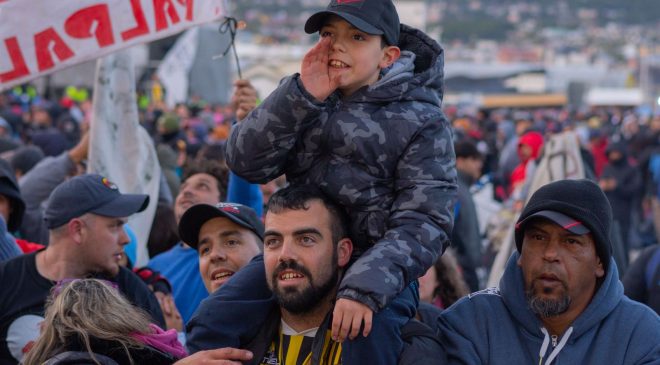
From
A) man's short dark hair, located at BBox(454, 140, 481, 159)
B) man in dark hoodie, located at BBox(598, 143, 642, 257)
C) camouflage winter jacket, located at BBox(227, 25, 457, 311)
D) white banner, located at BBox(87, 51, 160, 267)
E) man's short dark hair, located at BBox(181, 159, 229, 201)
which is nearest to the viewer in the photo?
camouflage winter jacket, located at BBox(227, 25, 457, 311)

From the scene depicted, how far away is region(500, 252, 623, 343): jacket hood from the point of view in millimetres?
4062

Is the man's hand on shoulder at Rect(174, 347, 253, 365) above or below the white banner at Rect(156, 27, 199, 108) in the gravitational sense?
above

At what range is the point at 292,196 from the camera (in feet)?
13.1

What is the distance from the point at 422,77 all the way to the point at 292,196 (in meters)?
0.61

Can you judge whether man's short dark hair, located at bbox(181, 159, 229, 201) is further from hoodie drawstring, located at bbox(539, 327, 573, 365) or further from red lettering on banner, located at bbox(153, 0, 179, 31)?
hoodie drawstring, located at bbox(539, 327, 573, 365)

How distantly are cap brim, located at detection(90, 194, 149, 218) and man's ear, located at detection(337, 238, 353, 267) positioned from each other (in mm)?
1884

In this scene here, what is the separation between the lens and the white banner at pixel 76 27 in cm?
599

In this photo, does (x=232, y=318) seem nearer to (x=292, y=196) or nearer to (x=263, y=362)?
(x=263, y=362)

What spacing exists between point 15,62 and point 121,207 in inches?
38.4

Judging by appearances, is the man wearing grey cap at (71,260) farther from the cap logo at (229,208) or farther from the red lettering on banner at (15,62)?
the red lettering on banner at (15,62)

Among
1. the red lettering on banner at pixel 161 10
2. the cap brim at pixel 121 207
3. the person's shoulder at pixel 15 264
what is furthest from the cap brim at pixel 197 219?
the red lettering on banner at pixel 161 10

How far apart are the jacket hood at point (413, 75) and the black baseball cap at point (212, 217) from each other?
4.77 feet

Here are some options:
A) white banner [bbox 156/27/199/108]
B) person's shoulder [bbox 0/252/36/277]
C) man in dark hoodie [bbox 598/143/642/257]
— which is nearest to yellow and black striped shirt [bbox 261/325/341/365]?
person's shoulder [bbox 0/252/36/277]

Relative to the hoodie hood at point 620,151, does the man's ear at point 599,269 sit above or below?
above
